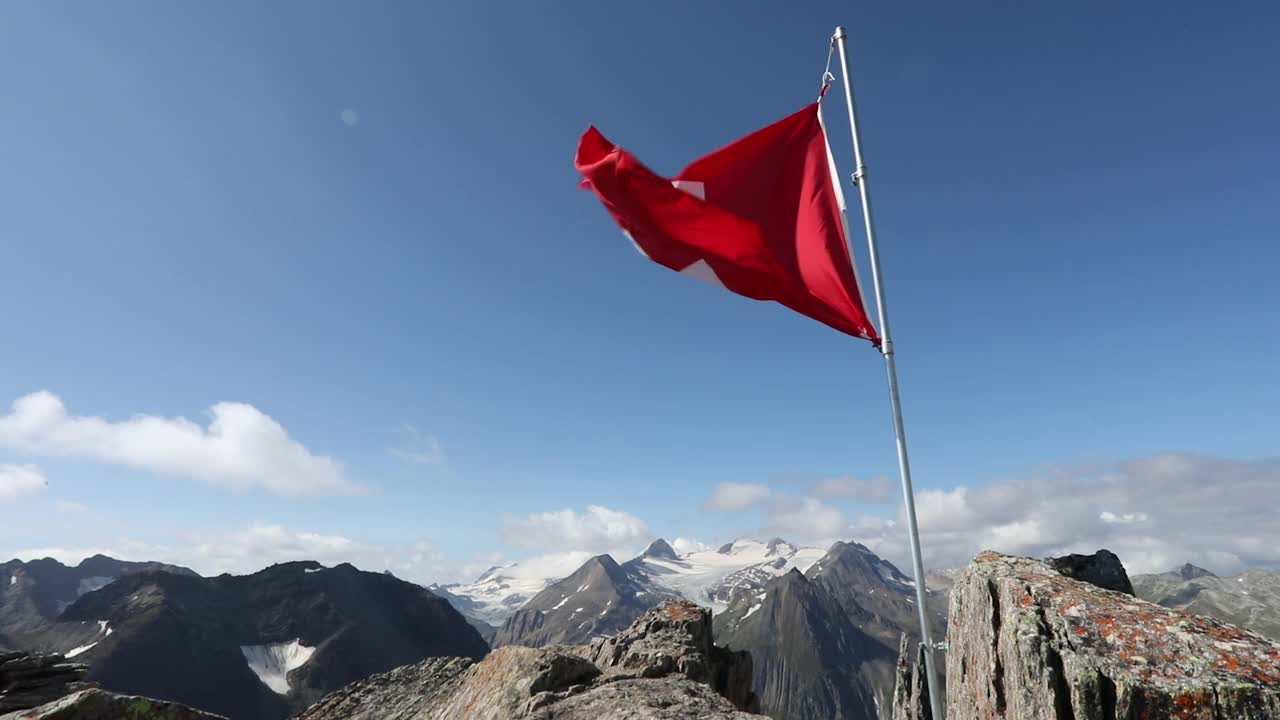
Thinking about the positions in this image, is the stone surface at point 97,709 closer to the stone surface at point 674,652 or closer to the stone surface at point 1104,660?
the stone surface at point 674,652

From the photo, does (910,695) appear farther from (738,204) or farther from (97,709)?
(97,709)

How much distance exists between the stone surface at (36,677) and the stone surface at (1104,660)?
89.9 feet

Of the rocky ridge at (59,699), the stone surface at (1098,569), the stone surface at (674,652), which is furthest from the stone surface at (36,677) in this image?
the stone surface at (1098,569)

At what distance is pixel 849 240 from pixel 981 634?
8.92 m

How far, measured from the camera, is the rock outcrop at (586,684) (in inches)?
540

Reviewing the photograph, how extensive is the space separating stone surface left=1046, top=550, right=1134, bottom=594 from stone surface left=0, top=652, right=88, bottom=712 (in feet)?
114

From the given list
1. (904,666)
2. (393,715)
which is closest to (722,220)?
(393,715)

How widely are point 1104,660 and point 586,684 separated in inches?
461

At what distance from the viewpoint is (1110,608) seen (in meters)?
10.3

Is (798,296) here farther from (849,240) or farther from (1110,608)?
(1110,608)

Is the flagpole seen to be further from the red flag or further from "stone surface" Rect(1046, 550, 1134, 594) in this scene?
"stone surface" Rect(1046, 550, 1134, 594)

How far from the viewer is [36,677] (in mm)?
23031

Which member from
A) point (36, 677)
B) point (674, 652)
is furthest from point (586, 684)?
point (36, 677)

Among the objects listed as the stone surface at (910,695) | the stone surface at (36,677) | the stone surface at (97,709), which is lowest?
the stone surface at (910,695)
